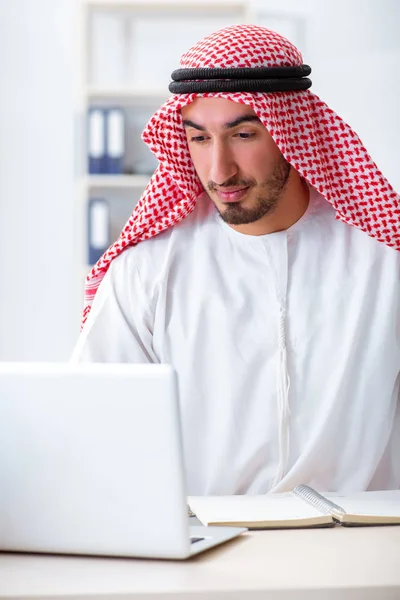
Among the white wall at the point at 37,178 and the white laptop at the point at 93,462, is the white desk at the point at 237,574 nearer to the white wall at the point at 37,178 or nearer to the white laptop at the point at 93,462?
the white laptop at the point at 93,462

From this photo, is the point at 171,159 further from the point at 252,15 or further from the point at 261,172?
the point at 252,15

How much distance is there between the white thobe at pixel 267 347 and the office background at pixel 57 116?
9.01ft

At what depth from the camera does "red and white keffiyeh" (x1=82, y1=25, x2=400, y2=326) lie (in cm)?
207

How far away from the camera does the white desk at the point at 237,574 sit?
3.67 ft

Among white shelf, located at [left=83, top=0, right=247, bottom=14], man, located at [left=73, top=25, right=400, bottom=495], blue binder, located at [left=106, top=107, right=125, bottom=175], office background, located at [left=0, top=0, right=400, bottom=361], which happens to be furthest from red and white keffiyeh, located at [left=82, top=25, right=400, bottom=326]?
office background, located at [left=0, top=0, right=400, bottom=361]

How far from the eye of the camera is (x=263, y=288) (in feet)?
6.97

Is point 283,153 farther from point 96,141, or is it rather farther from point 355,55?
point 355,55

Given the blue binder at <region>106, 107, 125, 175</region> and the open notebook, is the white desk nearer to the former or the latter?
the open notebook

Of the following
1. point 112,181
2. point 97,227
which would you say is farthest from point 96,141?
point 97,227

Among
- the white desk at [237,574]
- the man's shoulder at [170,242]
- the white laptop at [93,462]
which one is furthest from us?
the man's shoulder at [170,242]

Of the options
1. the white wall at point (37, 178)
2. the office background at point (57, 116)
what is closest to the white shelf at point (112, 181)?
the office background at point (57, 116)

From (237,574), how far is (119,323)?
94 cm

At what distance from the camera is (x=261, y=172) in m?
2.12

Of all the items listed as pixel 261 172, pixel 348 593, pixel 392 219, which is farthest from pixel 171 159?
pixel 348 593
